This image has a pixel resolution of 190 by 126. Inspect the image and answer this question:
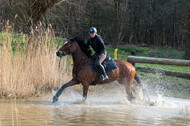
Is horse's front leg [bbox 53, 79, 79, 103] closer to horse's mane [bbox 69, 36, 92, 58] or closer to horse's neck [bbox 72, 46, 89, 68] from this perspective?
horse's neck [bbox 72, 46, 89, 68]

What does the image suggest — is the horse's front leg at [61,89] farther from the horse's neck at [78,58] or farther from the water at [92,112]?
the horse's neck at [78,58]

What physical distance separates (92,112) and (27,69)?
257 centimetres

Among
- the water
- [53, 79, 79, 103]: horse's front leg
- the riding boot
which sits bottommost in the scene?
the water

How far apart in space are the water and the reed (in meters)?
0.37

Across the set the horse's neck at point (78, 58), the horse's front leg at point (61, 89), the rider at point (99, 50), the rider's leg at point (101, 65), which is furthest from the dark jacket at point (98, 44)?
the horse's front leg at point (61, 89)

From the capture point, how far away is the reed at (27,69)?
8.30m

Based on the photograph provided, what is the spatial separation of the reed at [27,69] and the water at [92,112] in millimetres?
367

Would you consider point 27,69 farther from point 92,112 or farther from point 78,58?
point 92,112

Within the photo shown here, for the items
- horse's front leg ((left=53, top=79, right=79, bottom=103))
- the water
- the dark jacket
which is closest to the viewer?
the water

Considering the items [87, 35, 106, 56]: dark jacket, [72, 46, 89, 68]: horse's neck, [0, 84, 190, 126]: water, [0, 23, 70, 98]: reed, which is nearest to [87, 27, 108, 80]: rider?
[87, 35, 106, 56]: dark jacket

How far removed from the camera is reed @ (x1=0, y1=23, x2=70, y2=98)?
8305 mm

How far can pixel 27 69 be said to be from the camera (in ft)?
28.9

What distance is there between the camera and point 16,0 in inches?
425

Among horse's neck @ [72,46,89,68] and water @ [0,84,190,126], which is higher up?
horse's neck @ [72,46,89,68]
